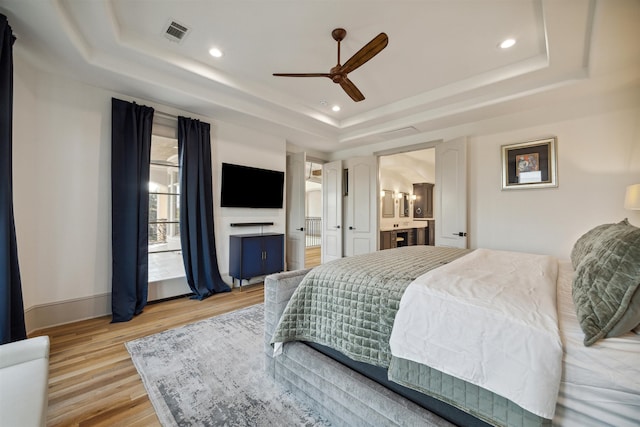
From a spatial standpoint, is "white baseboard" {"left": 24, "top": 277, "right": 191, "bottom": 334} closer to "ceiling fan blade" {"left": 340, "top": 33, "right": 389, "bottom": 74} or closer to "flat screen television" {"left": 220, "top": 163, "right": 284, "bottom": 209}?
"flat screen television" {"left": 220, "top": 163, "right": 284, "bottom": 209}

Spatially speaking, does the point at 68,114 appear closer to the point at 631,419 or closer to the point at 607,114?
the point at 631,419

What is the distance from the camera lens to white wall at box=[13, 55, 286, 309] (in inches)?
96.7

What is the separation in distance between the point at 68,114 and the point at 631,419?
4555 mm

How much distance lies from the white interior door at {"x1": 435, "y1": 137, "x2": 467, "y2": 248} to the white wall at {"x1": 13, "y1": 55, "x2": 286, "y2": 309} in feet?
14.5

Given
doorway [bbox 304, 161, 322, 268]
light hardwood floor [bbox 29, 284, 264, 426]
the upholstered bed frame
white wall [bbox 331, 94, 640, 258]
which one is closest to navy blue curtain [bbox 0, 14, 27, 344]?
light hardwood floor [bbox 29, 284, 264, 426]

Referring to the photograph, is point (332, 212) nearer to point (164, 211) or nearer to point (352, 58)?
point (164, 211)

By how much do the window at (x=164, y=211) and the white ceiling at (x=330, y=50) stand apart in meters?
0.68

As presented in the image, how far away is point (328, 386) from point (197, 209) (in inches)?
120

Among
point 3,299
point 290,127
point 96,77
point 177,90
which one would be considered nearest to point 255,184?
point 290,127

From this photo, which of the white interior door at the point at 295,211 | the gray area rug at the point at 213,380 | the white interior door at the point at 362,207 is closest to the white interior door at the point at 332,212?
the white interior door at the point at 362,207

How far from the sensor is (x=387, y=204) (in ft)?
23.2

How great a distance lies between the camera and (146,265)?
3.14m

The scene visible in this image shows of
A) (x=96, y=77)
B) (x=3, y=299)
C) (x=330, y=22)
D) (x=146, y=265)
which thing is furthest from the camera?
(x=146, y=265)

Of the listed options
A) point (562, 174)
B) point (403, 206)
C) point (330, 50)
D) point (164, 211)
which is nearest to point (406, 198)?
point (403, 206)
